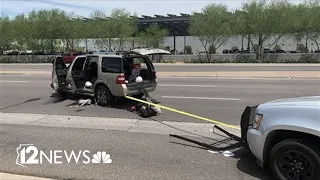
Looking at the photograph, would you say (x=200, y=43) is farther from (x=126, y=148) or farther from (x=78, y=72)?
(x=126, y=148)

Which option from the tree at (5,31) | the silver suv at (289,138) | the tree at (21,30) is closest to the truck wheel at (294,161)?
the silver suv at (289,138)

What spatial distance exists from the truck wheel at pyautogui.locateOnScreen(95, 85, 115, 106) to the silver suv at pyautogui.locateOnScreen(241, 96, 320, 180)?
20.5 feet

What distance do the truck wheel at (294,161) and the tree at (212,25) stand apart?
36.2m

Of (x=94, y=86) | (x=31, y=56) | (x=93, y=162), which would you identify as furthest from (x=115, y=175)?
(x=31, y=56)

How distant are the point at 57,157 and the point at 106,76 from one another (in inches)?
192

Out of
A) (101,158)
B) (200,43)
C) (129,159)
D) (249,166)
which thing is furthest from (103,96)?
(200,43)

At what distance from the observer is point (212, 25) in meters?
41.3

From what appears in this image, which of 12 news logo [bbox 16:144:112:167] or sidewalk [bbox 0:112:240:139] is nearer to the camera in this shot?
12 news logo [bbox 16:144:112:167]

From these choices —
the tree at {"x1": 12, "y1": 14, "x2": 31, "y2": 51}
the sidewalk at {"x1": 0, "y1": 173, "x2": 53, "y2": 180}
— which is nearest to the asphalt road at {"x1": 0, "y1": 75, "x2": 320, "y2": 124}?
the sidewalk at {"x1": 0, "y1": 173, "x2": 53, "y2": 180}

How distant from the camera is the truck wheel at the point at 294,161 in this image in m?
3.97

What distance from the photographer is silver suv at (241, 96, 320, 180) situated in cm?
398

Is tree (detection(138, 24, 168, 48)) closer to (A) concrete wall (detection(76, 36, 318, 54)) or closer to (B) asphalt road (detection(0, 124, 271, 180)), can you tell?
(A) concrete wall (detection(76, 36, 318, 54))

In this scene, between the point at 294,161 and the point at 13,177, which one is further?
the point at 13,177

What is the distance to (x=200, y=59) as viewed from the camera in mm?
40469
